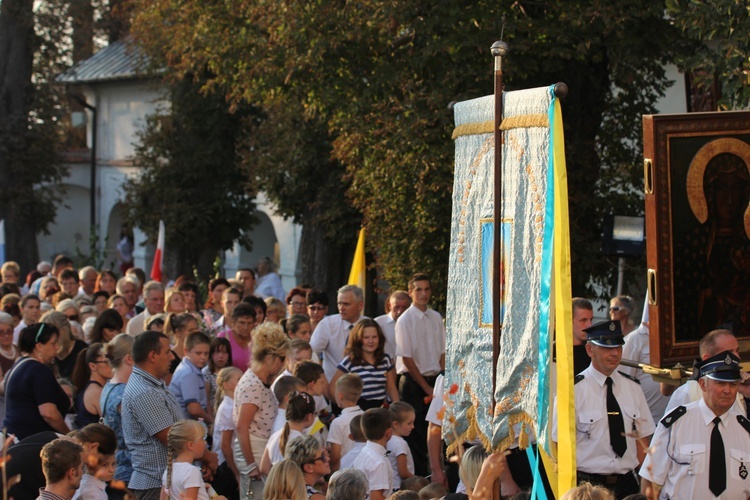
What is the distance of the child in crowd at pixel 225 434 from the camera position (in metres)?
9.27

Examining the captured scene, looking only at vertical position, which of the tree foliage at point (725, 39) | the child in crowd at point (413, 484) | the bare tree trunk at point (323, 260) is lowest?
the child in crowd at point (413, 484)

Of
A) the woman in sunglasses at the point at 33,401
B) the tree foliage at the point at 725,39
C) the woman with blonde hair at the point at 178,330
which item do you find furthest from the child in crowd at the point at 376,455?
the tree foliage at the point at 725,39

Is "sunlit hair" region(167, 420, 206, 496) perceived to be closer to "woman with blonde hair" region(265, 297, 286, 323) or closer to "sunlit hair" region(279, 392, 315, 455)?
"sunlit hair" region(279, 392, 315, 455)

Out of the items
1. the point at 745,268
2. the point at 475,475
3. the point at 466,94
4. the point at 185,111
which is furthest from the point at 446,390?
the point at 185,111

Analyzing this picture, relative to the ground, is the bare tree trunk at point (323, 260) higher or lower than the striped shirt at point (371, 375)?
higher

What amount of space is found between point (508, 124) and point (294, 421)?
2.73 metres

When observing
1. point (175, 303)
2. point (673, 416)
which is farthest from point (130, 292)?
point (673, 416)

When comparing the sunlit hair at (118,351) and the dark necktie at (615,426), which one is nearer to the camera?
the dark necktie at (615,426)

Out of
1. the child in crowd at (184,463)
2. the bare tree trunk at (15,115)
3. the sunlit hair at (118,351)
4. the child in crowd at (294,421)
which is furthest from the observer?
the bare tree trunk at (15,115)

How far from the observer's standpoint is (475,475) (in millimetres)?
7004

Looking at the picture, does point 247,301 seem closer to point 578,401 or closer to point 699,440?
point 578,401

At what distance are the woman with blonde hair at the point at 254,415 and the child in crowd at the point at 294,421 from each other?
0.58m

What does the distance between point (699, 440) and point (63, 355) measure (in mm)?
A: 6174

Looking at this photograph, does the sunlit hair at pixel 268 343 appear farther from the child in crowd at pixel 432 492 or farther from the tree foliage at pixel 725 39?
the tree foliage at pixel 725 39
